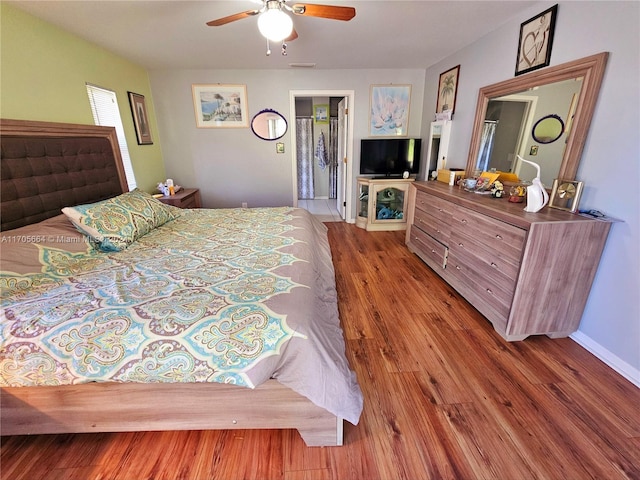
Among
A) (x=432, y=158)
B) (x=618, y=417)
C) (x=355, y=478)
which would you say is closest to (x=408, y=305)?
(x=618, y=417)

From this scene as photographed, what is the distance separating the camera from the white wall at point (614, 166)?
1.56 meters

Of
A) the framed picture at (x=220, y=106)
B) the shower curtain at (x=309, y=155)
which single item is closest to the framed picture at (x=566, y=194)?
the framed picture at (x=220, y=106)

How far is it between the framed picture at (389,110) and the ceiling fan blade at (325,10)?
2539mm

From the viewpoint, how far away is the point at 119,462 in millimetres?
1215

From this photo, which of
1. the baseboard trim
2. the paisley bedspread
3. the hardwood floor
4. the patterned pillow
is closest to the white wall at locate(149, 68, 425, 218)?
the patterned pillow

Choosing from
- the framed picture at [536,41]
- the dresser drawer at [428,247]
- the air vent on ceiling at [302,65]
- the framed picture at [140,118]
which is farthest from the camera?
the air vent on ceiling at [302,65]

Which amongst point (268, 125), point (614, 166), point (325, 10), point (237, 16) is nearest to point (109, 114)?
point (268, 125)

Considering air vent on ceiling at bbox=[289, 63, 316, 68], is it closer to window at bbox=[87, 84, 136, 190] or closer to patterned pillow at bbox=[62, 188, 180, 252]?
window at bbox=[87, 84, 136, 190]

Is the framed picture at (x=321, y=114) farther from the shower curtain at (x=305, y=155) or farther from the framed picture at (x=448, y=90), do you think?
the framed picture at (x=448, y=90)

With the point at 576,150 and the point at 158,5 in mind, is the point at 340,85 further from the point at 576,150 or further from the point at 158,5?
the point at 576,150

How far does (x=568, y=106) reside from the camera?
1903 mm

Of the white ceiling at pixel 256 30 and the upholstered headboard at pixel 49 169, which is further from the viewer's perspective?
the white ceiling at pixel 256 30

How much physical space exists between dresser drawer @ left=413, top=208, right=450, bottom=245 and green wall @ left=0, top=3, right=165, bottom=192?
3515mm

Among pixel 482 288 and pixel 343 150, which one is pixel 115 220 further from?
pixel 343 150
